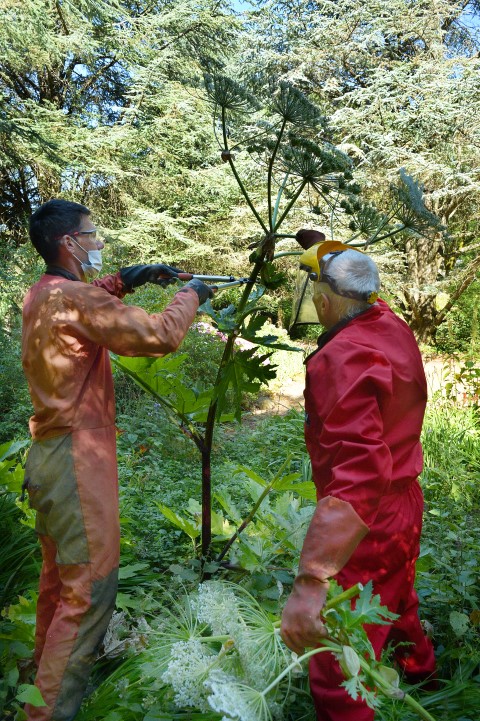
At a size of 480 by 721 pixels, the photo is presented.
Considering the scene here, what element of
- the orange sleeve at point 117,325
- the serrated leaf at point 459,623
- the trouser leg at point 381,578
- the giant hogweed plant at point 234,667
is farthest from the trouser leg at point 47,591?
the serrated leaf at point 459,623

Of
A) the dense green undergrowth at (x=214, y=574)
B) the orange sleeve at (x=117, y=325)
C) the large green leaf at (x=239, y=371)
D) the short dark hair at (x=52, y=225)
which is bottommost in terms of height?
the dense green undergrowth at (x=214, y=574)

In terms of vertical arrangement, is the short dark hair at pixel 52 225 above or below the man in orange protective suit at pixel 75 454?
above

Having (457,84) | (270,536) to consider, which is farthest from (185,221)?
(270,536)

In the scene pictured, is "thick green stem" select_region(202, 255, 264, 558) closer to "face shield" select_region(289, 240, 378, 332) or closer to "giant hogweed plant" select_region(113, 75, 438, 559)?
"giant hogweed plant" select_region(113, 75, 438, 559)

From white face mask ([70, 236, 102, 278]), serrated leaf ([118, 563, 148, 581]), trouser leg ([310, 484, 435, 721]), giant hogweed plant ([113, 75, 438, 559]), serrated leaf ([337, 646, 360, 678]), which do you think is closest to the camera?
serrated leaf ([337, 646, 360, 678])

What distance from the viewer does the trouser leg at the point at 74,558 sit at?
212cm

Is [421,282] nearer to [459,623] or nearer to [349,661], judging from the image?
[459,623]

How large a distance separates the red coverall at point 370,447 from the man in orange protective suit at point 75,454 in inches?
26.6

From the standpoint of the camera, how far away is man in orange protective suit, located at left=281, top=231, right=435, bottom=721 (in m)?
1.56

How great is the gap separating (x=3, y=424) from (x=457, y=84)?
9378 millimetres

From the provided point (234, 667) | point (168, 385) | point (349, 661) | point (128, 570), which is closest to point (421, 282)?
point (168, 385)

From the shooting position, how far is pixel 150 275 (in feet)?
8.21

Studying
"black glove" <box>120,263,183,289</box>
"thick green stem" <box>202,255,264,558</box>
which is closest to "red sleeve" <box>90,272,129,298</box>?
"black glove" <box>120,263,183,289</box>

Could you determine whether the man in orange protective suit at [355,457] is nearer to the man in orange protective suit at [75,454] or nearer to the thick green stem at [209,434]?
the thick green stem at [209,434]
